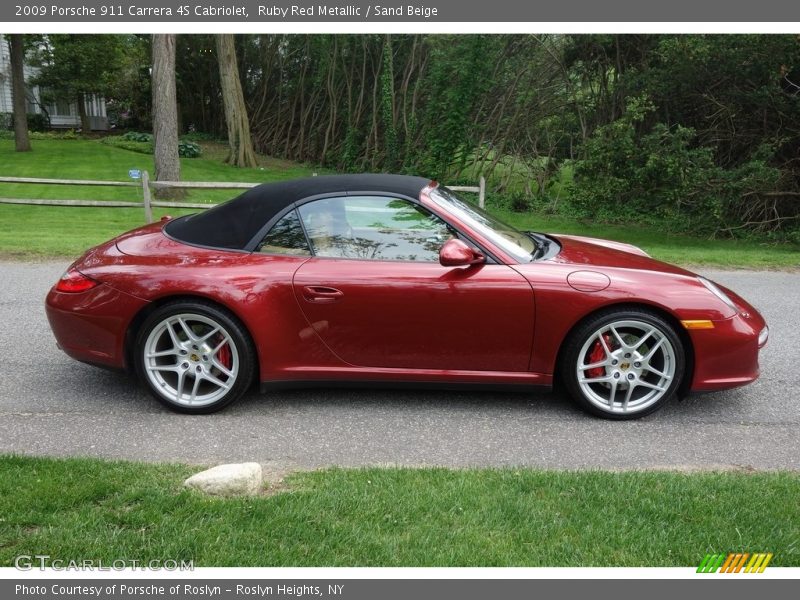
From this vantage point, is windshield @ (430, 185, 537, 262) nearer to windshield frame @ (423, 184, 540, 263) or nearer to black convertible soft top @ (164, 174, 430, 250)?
windshield frame @ (423, 184, 540, 263)

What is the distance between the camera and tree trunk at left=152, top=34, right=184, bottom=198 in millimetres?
14609

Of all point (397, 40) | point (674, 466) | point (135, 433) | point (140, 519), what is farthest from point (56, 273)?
point (397, 40)

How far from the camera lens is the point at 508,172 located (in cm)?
1809

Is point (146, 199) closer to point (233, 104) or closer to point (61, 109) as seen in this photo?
point (233, 104)

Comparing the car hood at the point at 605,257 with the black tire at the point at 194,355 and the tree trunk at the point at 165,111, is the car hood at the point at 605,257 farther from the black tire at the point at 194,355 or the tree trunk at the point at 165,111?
the tree trunk at the point at 165,111

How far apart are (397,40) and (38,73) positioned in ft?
77.0

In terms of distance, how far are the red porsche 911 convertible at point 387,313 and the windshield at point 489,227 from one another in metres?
0.04

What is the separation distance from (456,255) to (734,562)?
1.95 metres

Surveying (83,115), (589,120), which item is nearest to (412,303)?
(589,120)

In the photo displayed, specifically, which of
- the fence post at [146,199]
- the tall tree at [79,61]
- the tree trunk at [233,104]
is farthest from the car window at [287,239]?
the tall tree at [79,61]

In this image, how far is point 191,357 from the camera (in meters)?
3.88

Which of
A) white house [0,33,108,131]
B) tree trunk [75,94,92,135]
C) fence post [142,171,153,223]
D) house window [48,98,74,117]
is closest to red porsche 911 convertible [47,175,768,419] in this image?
fence post [142,171,153,223]

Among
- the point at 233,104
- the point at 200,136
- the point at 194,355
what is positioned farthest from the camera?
the point at 200,136

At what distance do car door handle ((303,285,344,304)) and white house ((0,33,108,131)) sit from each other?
38.1 m
